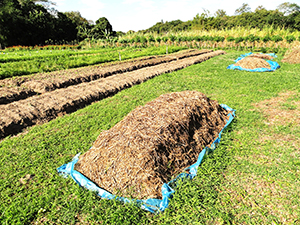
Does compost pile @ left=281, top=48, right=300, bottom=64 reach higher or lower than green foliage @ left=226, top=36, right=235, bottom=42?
lower

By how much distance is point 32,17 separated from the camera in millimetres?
30156

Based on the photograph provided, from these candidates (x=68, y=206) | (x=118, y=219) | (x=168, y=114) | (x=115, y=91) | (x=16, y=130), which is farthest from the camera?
(x=115, y=91)

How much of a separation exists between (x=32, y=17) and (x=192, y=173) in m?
37.9

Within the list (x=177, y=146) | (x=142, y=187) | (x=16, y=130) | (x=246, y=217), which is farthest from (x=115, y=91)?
(x=246, y=217)

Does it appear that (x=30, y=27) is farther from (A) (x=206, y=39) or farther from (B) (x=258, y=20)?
(B) (x=258, y=20)

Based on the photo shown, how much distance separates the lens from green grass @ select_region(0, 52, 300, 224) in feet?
8.02

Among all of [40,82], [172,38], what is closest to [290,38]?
[172,38]

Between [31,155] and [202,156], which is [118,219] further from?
[31,155]

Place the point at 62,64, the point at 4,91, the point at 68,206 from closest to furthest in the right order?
the point at 68,206 → the point at 4,91 → the point at 62,64

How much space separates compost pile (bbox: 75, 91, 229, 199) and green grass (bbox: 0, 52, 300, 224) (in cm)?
27

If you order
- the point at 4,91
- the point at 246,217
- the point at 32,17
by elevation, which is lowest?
the point at 246,217

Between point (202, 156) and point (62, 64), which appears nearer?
point (202, 156)

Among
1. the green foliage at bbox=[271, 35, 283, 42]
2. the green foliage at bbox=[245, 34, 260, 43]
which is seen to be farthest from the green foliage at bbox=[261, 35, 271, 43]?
the green foliage at bbox=[245, 34, 260, 43]

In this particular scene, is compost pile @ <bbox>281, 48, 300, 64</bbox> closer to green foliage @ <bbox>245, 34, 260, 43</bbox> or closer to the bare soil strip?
green foliage @ <bbox>245, 34, 260, 43</bbox>
